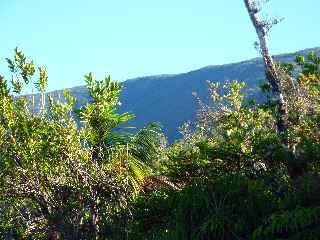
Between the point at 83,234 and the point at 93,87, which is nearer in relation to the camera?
the point at 83,234

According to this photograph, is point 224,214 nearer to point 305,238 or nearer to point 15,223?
point 305,238

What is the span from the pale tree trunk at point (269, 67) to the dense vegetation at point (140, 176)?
12.6 inches

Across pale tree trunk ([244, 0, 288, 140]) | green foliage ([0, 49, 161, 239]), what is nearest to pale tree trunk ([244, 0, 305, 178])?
pale tree trunk ([244, 0, 288, 140])

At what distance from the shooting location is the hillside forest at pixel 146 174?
7895 millimetres

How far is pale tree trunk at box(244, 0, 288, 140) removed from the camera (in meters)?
12.4

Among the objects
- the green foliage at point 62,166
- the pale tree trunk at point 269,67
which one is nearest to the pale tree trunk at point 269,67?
the pale tree trunk at point 269,67

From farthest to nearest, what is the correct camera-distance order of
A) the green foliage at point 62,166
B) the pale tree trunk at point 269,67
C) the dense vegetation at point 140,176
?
the pale tree trunk at point 269,67
the green foliage at point 62,166
the dense vegetation at point 140,176

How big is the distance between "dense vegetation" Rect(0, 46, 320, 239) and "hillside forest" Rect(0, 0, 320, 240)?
0.07 feet

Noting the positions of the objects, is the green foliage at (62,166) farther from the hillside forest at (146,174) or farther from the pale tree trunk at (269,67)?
the pale tree trunk at (269,67)

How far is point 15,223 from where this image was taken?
1220cm

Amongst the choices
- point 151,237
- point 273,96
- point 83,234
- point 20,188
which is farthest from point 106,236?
point 273,96

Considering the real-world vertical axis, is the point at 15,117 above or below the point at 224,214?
above

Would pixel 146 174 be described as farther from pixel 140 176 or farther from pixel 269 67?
pixel 269 67

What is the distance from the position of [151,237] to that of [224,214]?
1.67 metres
